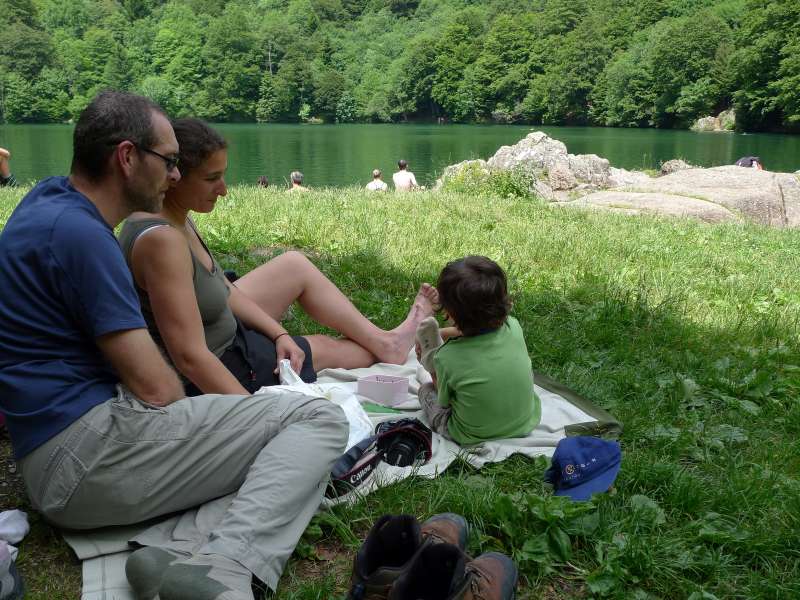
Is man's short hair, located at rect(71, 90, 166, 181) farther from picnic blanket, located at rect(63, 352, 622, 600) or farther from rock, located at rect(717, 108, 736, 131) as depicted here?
rock, located at rect(717, 108, 736, 131)

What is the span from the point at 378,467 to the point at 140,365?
1.17 metres

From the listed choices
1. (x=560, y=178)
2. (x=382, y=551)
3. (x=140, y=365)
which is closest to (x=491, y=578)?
(x=382, y=551)

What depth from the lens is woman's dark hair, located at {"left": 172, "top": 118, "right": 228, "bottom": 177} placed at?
308 centimetres

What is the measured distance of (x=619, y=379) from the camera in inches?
175

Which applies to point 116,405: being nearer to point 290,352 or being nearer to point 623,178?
point 290,352

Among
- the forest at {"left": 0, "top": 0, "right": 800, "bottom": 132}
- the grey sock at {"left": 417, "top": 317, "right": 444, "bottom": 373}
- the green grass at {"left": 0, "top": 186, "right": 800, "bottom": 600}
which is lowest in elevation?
the green grass at {"left": 0, "top": 186, "right": 800, "bottom": 600}

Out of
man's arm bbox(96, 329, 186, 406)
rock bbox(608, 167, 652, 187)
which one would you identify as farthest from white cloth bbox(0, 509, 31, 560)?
rock bbox(608, 167, 652, 187)

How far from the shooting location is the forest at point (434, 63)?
68.2 m

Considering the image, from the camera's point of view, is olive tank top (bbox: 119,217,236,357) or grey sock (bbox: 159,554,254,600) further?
olive tank top (bbox: 119,217,236,357)

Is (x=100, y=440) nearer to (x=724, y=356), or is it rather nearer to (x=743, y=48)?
(x=724, y=356)

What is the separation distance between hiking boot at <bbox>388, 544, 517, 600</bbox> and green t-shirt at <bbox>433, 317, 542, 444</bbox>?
3.92ft

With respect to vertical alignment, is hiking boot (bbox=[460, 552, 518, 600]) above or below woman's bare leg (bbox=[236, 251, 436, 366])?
below

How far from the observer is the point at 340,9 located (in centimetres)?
15475

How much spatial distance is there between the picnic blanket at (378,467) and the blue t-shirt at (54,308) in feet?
1.46
